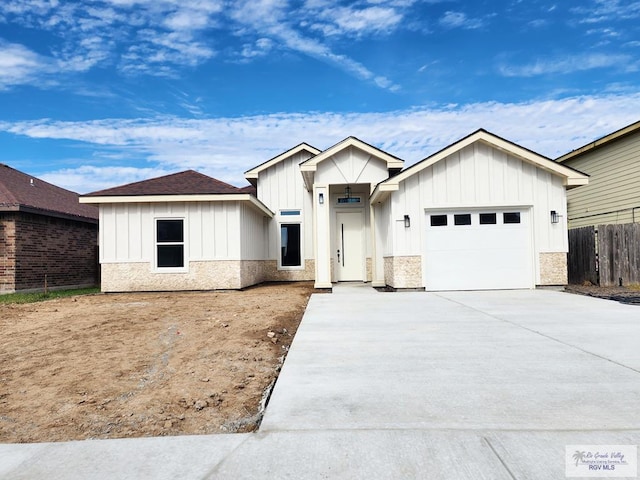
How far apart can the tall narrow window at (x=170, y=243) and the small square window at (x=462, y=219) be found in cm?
850

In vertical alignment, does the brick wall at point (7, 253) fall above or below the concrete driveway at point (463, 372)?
above

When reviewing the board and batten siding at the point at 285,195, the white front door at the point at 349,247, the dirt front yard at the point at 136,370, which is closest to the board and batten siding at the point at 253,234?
the board and batten siding at the point at 285,195

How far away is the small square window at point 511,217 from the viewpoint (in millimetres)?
11562

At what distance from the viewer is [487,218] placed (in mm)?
11578

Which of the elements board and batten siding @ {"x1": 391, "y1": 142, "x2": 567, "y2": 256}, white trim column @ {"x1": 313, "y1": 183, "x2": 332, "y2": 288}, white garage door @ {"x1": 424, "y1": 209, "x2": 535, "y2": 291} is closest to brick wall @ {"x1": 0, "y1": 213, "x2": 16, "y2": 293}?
white trim column @ {"x1": 313, "y1": 183, "x2": 332, "y2": 288}

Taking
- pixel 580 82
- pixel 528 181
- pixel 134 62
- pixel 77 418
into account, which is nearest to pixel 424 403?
pixel 77 418

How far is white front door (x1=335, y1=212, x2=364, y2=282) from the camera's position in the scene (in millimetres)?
15094

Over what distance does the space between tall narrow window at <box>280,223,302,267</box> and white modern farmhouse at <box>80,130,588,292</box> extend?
0.04m

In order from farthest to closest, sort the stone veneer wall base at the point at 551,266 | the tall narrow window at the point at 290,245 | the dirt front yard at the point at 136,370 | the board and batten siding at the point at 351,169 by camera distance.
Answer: the tall narrow window at the point at 290,245 < the board and batten siding at the point at 351,169 < the stone veneer wall base at the point at 551,266 < the dirt front yard at the point at 136,370

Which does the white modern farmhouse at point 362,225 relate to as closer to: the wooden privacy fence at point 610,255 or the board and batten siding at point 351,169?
the board and batten siding at point 351,169

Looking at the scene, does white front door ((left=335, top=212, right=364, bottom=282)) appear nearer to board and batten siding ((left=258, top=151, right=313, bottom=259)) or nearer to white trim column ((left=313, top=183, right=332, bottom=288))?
board and batten siding ((left=258, top=151, right=313, bottom=259))

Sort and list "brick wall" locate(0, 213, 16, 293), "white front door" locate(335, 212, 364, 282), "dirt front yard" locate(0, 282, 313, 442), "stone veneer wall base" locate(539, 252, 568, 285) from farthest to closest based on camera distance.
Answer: "white front door" locate(335, 212, 364, 282), "brick wall" locate(0, 213, 16, 293), "stone veneer wall base" locate(539, 252, 568, 285), "dirt front yard" locate(0, 282, 313, 442)

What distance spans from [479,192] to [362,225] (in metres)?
4.74

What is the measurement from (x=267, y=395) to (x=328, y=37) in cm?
1510
